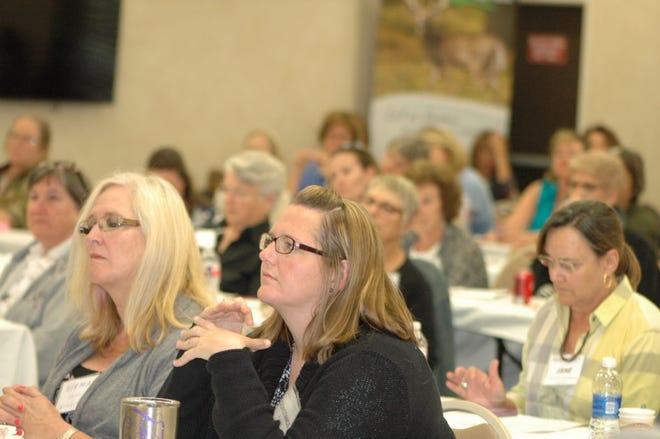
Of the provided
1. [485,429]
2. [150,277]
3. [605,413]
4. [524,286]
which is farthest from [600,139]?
[485,429]

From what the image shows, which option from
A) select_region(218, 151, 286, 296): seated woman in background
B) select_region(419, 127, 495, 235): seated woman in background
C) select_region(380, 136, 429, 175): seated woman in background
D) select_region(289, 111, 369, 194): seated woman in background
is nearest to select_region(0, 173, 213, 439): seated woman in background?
select_region(218, 151, 286, 296): seated woman in background

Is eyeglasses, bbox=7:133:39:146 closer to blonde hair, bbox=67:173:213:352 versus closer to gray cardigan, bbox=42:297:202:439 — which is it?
blonde hair, bbox=67:173:213:352

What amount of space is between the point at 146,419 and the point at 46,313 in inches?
83.4

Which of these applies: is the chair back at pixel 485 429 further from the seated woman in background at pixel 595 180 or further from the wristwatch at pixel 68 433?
the seated woman in background at pixel 595 180

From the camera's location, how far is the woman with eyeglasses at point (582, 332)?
3.15m

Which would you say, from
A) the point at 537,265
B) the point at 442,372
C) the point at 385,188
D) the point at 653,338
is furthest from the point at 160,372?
the point at 537,265

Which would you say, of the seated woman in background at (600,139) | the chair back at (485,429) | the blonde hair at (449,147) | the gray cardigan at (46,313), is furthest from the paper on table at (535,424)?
the seated woman in background at (600,139)

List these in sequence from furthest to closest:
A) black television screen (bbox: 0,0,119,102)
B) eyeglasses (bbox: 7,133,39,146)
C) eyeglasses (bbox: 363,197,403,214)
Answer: black television screen (bbox: 0,0,119,102) < eyeglasses (bbox: 7,133,39,146) < eyeglasses (bbox: 363,197,403,214)

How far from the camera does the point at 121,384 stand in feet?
9.39

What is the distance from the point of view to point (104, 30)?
8.79 metres

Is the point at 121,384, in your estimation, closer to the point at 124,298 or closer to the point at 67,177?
the point at 124,298

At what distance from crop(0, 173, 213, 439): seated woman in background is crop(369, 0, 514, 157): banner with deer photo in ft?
23.4

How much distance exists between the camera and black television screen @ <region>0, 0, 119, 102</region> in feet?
27.4

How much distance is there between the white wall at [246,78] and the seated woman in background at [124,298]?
5562 millimetres
